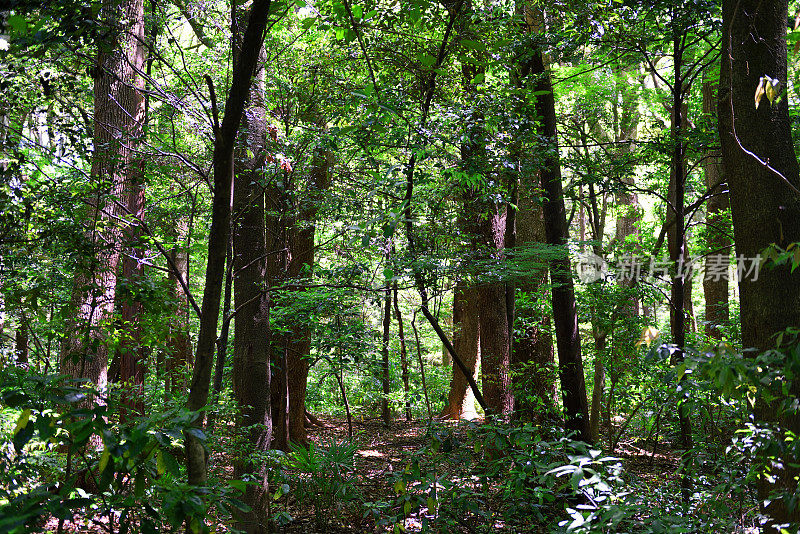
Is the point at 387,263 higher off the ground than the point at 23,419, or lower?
higher

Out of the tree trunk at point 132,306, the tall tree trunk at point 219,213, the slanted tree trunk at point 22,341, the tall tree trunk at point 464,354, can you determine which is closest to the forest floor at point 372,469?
the tall tree trunk at point 219,213

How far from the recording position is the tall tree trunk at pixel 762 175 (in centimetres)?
368

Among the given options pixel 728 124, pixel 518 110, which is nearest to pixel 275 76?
pixel 518 110

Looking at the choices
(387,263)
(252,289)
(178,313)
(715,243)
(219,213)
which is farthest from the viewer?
(715,243)

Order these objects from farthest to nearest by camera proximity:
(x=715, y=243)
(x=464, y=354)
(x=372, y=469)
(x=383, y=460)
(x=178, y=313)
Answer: (x=464, y=354)
(x=715, y=243)
(x=383, y=460)
(x=372, y=469)
(x=178, y=313)

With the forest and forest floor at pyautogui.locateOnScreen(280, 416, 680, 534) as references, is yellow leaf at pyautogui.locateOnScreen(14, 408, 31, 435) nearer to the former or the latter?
the forest

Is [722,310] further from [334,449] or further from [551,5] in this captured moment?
[334,449]

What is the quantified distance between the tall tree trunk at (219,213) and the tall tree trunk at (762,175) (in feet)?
10.3

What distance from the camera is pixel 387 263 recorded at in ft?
16.6

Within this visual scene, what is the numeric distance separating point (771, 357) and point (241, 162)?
5.29 metres

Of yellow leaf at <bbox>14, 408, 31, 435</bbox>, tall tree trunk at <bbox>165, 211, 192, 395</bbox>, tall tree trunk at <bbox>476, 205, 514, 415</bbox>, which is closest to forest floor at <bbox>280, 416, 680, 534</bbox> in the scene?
tall tree trunk at <bbox>476, 205, 514, 415</bbox>

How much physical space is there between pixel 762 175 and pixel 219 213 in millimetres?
3628

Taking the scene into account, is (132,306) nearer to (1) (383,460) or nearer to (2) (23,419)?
(1) (383,460)

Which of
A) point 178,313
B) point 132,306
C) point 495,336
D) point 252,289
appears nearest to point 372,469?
point 495,336
